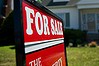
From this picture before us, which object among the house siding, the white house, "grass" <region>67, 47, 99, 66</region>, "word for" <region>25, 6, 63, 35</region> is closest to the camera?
"word for" <region>25, 6, 63, 35</region>

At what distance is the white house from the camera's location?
31172 millimetres

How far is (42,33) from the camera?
236 cm

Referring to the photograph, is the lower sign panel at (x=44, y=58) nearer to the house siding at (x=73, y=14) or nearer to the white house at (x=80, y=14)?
Result: the white house at (x=80, y=14)

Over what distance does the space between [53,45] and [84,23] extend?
2942cm

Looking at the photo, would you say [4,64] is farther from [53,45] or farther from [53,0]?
[53,0]

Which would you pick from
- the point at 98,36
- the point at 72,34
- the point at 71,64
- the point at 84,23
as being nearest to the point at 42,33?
the point at 71,64

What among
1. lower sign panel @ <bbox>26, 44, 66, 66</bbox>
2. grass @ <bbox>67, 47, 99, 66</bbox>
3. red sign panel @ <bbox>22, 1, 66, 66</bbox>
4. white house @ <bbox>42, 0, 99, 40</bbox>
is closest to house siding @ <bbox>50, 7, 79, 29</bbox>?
white house @ <bbox>42, 0, 99, 40</bbox>

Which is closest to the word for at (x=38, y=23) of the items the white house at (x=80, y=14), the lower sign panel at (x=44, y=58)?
the lower sign panel at (x=44, y=58)

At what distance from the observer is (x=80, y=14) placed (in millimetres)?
31859

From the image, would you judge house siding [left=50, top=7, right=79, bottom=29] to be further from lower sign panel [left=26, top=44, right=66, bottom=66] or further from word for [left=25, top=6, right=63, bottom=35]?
word for [left=25, top=6, right=63, bottom=35]

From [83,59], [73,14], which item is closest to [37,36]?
[83,59]

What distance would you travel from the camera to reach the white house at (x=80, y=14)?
3117 cm

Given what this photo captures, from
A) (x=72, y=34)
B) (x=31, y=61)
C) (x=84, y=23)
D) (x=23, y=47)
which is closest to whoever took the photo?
(x=23, y=47)

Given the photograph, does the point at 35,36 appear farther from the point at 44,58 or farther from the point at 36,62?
the point at 44,58
